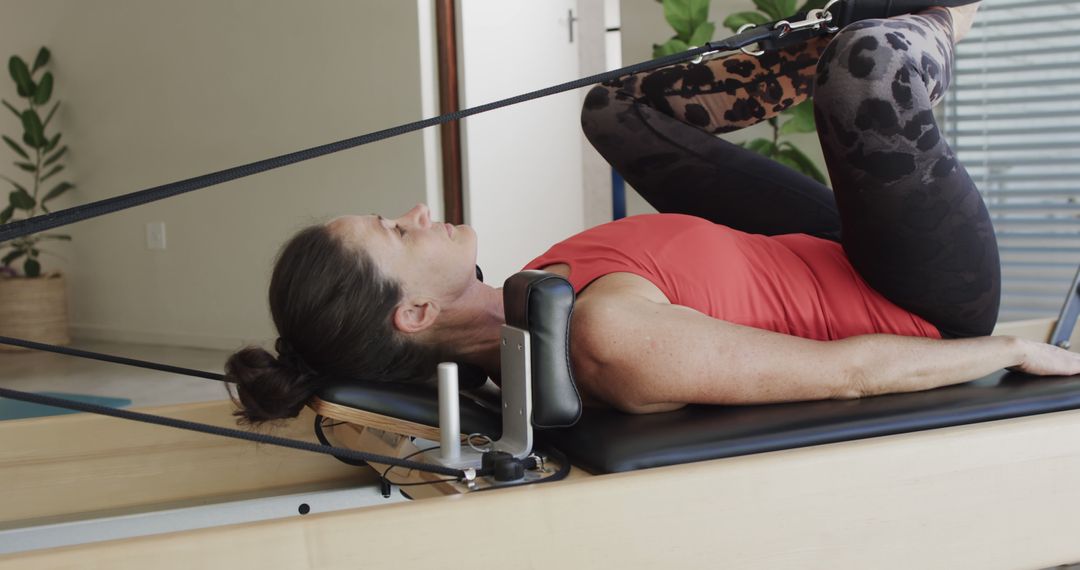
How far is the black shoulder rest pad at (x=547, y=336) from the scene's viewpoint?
125 cm

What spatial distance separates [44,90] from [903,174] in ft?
18.6

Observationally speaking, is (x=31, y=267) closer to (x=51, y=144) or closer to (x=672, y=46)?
(x=51, y=144)

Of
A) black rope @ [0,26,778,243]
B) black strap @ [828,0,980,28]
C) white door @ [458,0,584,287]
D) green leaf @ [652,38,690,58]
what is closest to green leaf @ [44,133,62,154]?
white door @ [458,0,584,287]

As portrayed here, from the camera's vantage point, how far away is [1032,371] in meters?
1.57

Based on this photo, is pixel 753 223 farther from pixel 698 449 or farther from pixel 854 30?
pixel 698 449

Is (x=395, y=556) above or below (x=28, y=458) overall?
above

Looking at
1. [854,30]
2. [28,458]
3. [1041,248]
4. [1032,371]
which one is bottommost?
[1041,248]

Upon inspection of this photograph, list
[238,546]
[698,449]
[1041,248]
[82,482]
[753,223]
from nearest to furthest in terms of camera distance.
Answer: [238,546] < [698,449] < [82,482] < [753,223] < [1041,248]

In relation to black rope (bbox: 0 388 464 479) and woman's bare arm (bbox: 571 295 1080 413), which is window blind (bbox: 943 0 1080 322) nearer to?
woman's bare arm (bbox: 571 295 1080 413)

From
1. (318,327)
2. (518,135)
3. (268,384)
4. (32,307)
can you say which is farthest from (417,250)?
(32,307)

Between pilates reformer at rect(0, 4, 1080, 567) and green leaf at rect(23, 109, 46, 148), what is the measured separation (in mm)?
5287

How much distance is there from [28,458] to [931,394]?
1.41m

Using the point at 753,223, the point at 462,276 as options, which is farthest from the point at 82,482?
the point at 753,223

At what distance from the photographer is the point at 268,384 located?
1435 mm
